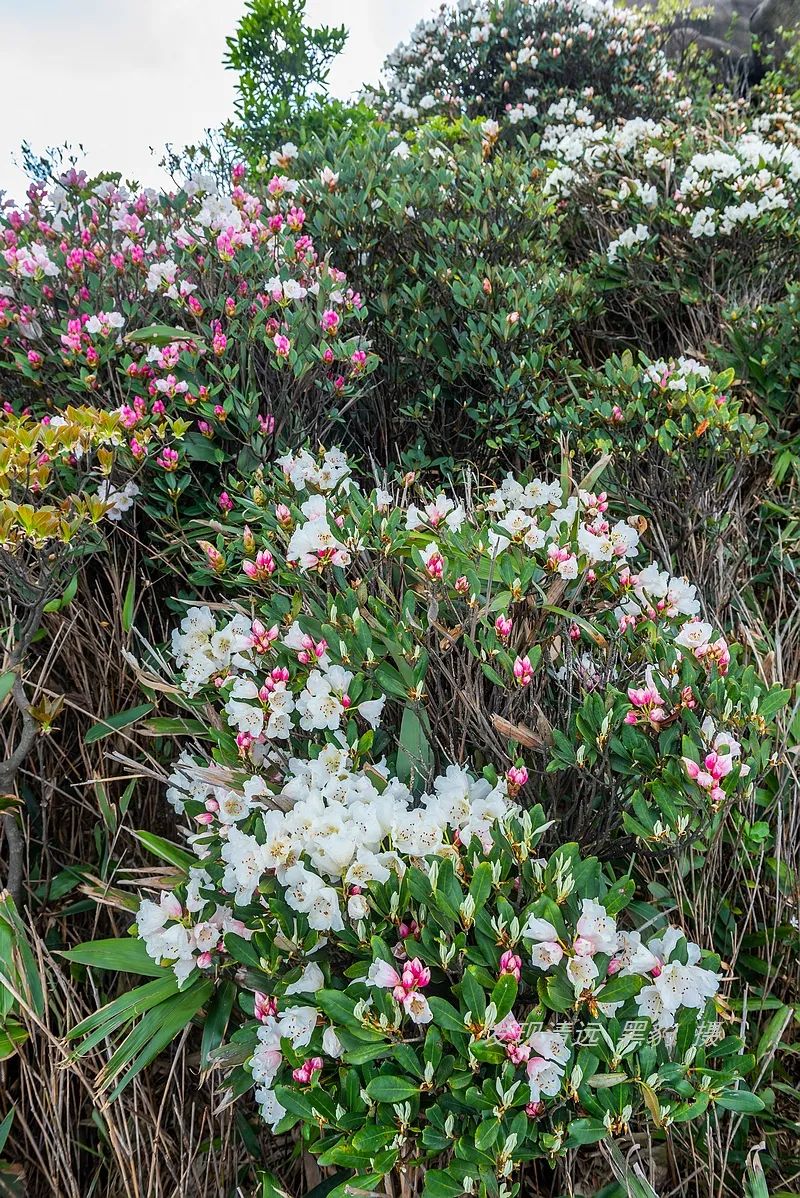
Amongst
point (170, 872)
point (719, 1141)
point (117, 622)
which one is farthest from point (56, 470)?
point (719, 1141)

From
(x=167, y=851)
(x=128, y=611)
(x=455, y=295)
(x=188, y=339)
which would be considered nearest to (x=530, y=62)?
(x=455, y=295)

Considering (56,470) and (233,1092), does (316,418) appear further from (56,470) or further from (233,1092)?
(233,1092)

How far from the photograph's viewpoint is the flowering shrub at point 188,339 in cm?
237

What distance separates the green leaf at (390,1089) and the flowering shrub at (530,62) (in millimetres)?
6360

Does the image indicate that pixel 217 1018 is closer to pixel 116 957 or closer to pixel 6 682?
pixel 116 957

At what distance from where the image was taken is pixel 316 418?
2600 mm

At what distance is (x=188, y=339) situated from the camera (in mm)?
2396

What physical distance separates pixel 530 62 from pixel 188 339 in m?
5.25

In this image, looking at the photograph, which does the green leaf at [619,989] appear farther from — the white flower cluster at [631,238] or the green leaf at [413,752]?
the white flower cluster at [631,238]

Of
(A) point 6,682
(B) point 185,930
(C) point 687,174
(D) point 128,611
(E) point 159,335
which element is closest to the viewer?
(B) point 185,930

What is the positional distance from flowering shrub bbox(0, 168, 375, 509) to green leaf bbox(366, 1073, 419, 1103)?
1710 mm

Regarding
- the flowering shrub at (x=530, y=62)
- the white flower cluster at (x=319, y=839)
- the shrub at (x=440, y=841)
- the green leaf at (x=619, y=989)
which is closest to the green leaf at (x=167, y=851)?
the shrub at (x=440, y=841)

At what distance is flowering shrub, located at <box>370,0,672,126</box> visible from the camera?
5.97 metres

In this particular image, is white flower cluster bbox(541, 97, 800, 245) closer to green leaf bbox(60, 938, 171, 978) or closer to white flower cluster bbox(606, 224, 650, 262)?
white flower cluster bbox(606, 224, 650, 262)
